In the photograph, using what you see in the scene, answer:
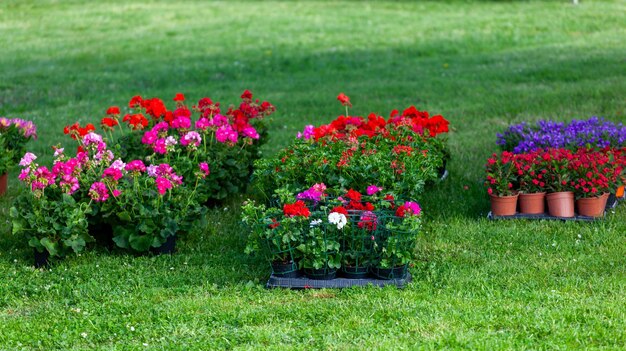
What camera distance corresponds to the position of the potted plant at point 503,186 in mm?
7230

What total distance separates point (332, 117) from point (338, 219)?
6.32m

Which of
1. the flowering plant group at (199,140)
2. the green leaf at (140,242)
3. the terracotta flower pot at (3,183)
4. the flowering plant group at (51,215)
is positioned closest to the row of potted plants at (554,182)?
the flowering plant group at (199,140)

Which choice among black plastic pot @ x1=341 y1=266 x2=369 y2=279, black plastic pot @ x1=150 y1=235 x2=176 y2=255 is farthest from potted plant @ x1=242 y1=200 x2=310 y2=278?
black plastic pot @ x1=150 y1=235 x2=176 y2=255

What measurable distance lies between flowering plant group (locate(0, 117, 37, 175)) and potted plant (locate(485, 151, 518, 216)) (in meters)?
4.43

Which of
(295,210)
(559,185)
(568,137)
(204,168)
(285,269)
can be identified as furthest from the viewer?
(568,137)

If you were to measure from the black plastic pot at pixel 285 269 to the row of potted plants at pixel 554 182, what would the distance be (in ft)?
6.71

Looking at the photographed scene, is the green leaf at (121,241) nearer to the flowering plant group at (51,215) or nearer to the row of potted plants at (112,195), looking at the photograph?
the row of potted plants at (112,195)

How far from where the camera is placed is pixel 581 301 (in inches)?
214

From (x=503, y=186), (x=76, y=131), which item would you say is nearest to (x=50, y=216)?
(x=76, y=131)

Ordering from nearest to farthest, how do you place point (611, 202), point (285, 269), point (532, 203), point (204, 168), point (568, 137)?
point (285, 269) < point (204, 168) < point (532, 203) < point (611, 202) < point (568, 137)

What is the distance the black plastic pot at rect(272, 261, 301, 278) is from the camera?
5957 millimetres

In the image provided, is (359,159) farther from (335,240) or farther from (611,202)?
(611,202)

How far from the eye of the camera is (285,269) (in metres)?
5.96

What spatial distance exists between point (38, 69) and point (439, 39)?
304 inches
